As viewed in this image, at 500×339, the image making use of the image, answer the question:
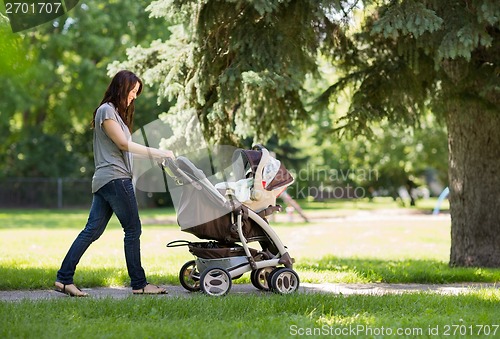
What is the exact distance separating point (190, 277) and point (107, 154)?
151 cm

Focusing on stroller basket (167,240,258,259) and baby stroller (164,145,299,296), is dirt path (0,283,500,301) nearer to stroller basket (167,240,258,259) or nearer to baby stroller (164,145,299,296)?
baby stroller (164,145,299,296)

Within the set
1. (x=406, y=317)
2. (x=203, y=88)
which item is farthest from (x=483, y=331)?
(x=203, y=88)

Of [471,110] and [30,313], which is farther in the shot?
[471,110]

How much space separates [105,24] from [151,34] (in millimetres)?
2050

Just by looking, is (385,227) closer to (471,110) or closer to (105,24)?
(471,110)

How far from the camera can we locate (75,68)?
30.6m

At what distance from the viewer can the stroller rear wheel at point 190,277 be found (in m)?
6.73

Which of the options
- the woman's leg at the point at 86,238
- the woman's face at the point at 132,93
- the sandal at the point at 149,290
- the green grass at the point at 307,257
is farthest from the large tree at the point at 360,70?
the sandal at the point at 149,290

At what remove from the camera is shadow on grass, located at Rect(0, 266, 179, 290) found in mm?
7000

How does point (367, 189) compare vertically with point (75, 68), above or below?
below

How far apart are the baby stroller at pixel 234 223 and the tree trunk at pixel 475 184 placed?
3.41 m

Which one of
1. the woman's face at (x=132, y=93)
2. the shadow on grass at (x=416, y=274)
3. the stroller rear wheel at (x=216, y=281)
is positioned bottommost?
Result: the shadow on grass at (x=416, y=274)

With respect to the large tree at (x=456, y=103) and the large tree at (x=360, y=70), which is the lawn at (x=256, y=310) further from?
the large tree at (x=360, y=70)

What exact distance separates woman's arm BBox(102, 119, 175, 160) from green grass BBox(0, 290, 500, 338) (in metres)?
1.26
